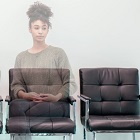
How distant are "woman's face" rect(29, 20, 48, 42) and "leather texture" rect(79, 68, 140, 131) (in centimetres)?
58

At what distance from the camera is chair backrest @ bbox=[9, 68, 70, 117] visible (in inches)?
122

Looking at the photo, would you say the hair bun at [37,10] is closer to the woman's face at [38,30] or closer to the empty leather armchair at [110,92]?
the woman's face at [38,30]

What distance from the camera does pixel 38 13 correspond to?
3.29 m

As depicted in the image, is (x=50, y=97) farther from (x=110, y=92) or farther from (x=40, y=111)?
(x=110, y=92)

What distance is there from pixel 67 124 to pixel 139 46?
55.2 inches

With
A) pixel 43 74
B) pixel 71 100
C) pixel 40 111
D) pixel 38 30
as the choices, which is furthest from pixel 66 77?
pixel 38 30

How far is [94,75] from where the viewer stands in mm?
3215

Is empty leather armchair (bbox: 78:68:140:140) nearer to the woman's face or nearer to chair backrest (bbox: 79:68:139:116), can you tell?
chair backrest (bbox: 79:68:139:116)

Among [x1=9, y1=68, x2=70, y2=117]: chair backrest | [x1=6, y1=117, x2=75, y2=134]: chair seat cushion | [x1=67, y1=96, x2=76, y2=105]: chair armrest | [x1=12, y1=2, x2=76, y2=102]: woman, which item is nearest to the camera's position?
[x1=6, y1=117, x2=75, y2=134]: chair seat cushion

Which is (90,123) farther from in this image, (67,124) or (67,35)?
(67,35)

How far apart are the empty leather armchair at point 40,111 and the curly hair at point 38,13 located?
0.57 m

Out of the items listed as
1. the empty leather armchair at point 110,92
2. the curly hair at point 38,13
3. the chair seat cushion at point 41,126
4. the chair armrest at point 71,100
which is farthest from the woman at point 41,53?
the chair seat cushion at point 41,126

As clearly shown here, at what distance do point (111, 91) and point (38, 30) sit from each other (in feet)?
3.46

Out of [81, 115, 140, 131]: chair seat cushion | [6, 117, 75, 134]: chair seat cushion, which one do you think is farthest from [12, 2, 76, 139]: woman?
[81, 115, 140, 131]: chair seat cushion
